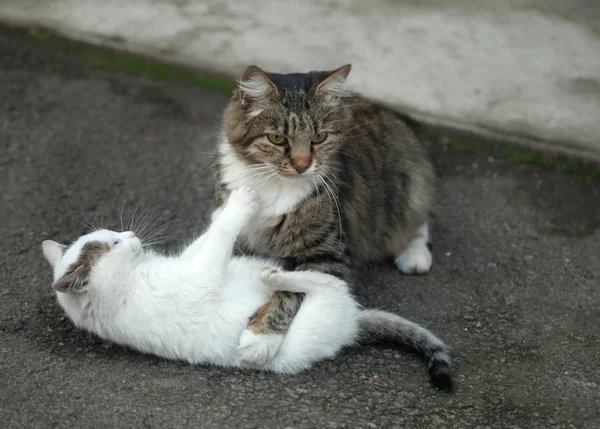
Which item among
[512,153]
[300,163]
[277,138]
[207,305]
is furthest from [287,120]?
[512,153]

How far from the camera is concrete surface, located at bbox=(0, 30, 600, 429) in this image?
10.3 ft

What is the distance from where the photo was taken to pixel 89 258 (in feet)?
11.1

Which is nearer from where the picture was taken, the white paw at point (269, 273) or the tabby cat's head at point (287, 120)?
the white paw at point (269, 273)

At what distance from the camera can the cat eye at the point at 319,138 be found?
140 inches

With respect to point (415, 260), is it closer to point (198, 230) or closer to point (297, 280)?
point (297, 280)

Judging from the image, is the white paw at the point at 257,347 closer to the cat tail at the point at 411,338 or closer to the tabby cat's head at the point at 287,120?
the cat tail at the point at 411,338

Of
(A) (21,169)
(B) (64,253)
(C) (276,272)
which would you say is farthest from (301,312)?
(A) (21,169)

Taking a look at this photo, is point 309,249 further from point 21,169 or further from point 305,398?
point 21,169

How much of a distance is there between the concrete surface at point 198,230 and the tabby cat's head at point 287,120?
982 millimetres

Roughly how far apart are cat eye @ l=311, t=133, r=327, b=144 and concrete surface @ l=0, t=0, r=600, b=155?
2264 millimetres

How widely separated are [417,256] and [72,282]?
2030mm

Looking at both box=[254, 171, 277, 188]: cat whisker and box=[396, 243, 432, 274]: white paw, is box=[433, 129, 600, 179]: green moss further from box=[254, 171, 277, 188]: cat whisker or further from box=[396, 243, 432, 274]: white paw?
box=[254, 171, 277, 188]: cat whisker

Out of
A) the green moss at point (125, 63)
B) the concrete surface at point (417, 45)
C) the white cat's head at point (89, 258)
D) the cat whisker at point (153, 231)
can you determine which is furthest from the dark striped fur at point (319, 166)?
the green moss at point (125, 63)

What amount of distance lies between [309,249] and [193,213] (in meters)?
1.33
